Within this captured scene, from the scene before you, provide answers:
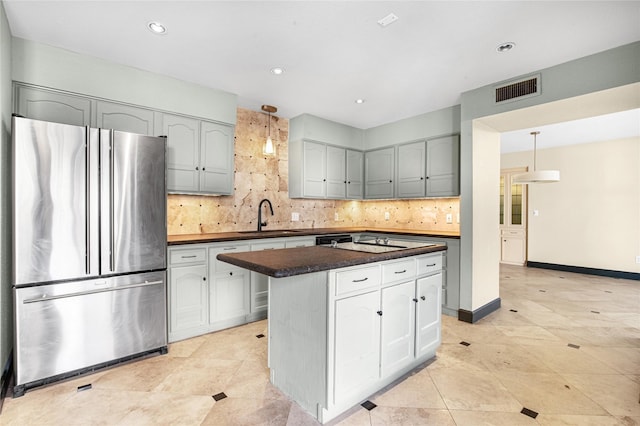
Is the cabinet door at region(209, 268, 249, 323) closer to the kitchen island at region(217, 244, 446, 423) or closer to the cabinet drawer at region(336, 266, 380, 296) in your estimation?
the kitchen island at region(217, 244, 446, 423)

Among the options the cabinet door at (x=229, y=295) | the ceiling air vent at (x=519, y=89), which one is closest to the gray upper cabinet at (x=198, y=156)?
the cabinet door at (x=229, y=295)

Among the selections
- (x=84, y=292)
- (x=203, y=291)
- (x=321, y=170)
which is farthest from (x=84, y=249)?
(x=321, y=170)

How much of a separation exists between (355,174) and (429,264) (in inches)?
110

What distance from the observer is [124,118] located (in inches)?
112

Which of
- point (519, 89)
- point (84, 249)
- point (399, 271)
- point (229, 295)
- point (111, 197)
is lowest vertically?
point (229, 295)

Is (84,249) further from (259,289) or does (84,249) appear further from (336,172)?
(336,172)

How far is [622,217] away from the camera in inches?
220

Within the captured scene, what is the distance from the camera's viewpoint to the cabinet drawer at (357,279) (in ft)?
5.79

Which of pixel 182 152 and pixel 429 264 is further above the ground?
pixel 182 152

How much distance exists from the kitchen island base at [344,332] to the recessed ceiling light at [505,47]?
1.86 m

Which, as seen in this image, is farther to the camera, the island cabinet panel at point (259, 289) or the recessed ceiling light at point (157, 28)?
the island cabinet panel at point (259, 289)

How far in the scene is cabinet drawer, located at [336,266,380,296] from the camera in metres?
1.77

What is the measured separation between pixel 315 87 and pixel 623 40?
8.66 ft

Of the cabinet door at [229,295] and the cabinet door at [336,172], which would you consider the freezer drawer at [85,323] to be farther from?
the cabinet door at [336,172]
